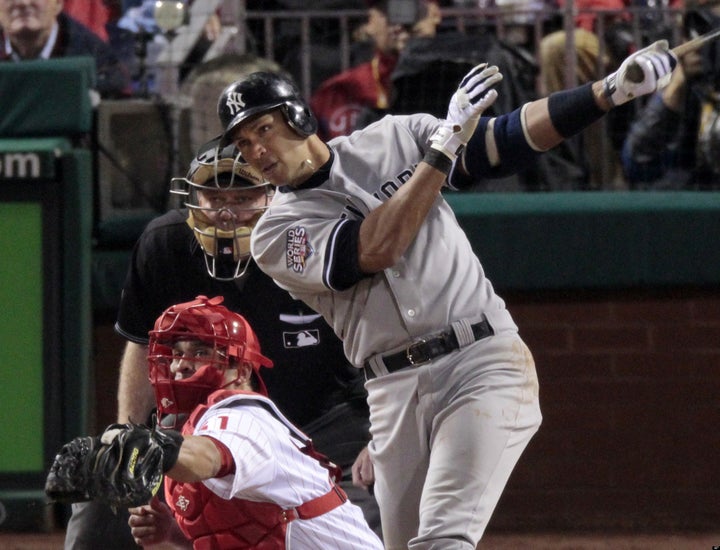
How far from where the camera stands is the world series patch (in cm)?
368

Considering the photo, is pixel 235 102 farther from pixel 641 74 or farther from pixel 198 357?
pixel 641 74

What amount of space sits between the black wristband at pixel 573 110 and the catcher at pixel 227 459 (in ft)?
3.17

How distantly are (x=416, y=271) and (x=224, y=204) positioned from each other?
34.8 inches

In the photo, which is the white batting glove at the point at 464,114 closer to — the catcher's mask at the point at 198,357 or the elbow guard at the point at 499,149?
the elbow guard at the point at 499,149

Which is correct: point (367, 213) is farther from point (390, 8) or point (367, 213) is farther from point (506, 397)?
point (390, 8)

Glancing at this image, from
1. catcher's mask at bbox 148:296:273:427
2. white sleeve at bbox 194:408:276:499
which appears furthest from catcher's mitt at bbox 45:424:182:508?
catcher's mask at bbox 148:296:273:427

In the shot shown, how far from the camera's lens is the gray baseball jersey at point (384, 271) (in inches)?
144

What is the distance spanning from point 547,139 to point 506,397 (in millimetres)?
675

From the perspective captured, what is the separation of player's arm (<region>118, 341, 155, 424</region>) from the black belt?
107cm

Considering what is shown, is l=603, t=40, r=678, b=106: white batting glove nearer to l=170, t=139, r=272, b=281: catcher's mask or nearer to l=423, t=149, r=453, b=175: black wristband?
l=423, t=149, r=453, b=175: black wristband

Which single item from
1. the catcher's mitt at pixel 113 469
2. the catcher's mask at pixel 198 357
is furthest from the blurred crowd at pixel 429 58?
the catcher's mitt at pixel 113 469

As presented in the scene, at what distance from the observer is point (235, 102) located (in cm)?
369

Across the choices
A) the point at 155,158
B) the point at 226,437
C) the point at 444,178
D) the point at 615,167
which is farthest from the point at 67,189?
the point at 226,437

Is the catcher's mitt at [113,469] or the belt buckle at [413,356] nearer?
the catcher's mitt at [113,469]
